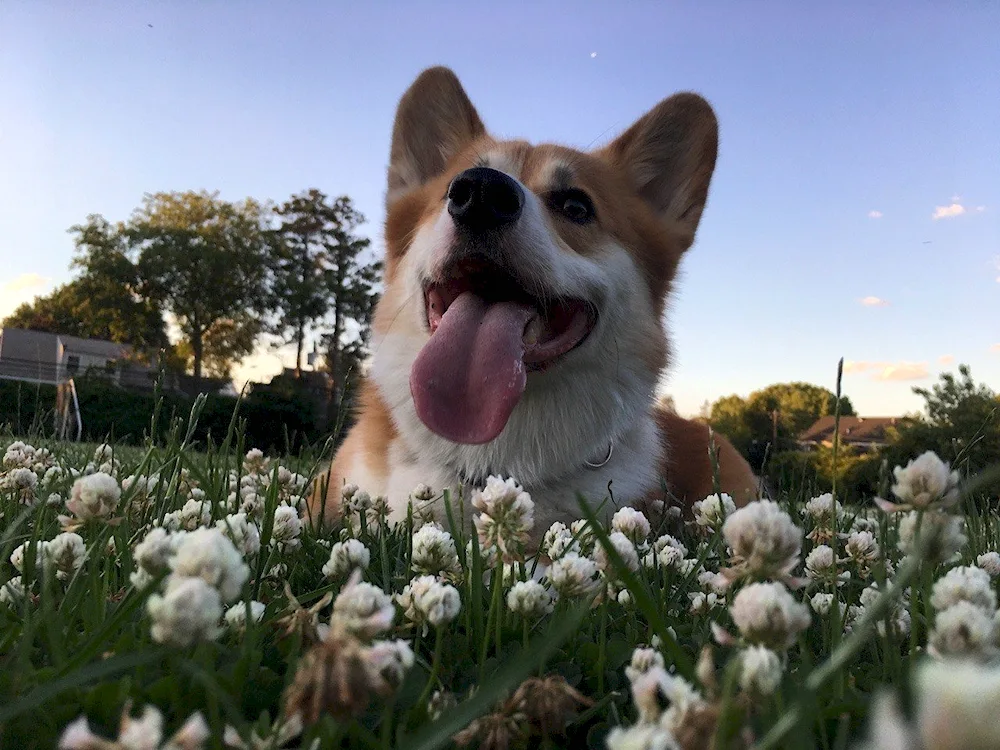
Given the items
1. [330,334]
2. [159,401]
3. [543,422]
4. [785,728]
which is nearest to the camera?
[785,728]

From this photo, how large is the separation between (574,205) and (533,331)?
0.70 meters

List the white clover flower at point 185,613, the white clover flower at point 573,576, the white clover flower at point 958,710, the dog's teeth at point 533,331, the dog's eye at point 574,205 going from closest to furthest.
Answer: the white clover flower at point 958,710 → the white clover flower at point 185,613 → the white clover flower at point 573,576 → the dog's teeth at point 533,331 → the dog's eye at point 574,205

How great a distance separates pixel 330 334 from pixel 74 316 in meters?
14.6

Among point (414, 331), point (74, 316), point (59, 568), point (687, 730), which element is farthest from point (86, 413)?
point (74, 316)

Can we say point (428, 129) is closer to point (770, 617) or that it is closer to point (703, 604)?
point (703, 604)

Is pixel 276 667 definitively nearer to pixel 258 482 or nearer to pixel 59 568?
pixel 59 568

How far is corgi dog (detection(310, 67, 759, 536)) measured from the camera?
3.04m

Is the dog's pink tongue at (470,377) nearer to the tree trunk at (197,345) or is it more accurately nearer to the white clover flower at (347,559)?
the white clover flower at (347,559)

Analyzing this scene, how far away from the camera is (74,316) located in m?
39.8

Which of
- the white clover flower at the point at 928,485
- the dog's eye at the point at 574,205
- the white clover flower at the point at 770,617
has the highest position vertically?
the dog's eye at the point at 574,205

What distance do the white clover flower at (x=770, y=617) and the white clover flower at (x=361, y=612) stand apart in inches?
14.2

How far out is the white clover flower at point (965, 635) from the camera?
86 centimetres

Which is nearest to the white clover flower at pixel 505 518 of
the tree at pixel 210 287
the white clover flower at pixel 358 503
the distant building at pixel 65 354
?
the white clover flower at pixel 358 503

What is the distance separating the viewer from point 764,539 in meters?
0.88
